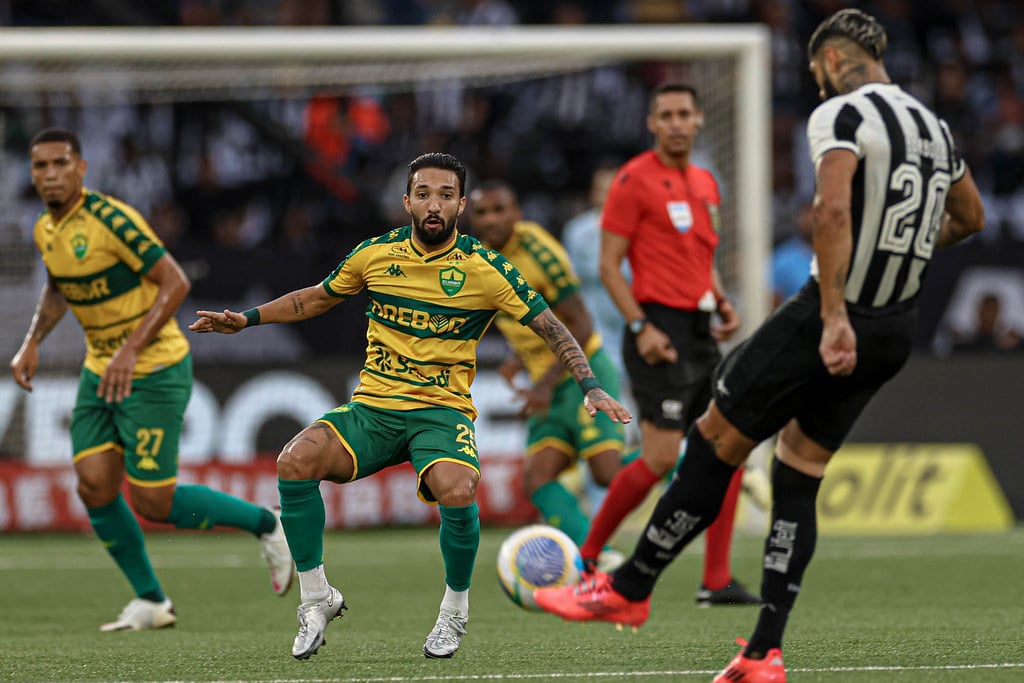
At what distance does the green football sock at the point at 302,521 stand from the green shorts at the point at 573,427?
2908 millimetres

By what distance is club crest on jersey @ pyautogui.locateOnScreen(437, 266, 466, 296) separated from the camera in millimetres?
5895

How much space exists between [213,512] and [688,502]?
321 centimetres

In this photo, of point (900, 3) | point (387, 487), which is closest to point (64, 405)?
point (387, 487)

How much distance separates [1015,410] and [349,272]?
926 centimetres

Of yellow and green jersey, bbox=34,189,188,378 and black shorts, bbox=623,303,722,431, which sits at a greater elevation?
yellow and green jersey, bbox=34,189,188,378

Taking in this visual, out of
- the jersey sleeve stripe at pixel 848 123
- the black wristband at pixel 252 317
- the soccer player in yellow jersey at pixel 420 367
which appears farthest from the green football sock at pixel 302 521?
the jersey sleeve stripe at pixel 848 123

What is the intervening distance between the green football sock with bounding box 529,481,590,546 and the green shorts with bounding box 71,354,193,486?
2.00m

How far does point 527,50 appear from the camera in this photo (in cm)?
1216

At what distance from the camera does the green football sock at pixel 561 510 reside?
8.35 m

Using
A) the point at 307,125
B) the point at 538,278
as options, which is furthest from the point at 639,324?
the point at 307,125

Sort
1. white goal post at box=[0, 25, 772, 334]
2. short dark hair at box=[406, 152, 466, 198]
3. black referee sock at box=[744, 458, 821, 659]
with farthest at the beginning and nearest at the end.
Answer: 1. white goal post at box=[0, 25, 772, 334]
2. short dark hair at box=[406, 152, 466, 198]
3. black referee sock at box=[744, 458, 821, 659]

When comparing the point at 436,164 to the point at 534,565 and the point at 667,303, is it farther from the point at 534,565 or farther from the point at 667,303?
the point at 667,303

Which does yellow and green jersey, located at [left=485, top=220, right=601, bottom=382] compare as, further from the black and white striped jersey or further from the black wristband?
the black and white striped jersey

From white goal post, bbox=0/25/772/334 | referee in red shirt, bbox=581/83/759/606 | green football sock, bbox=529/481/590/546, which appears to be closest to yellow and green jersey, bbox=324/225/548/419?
referee in red shirt, bbox=581/83/759/606
